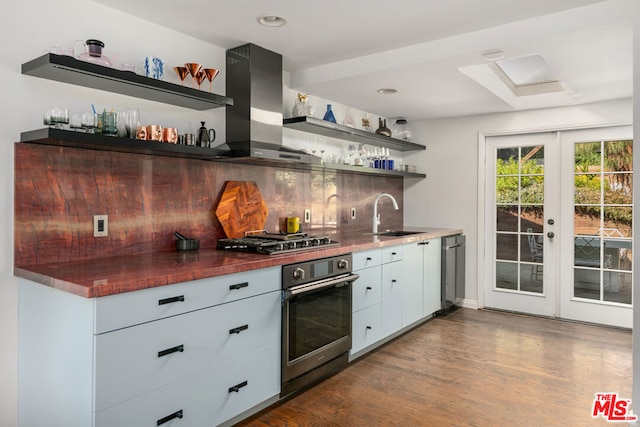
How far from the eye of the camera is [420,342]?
3787mm

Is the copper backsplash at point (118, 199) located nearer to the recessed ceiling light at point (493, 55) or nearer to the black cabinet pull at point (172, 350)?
the black cabinet pull at point (172, 350)

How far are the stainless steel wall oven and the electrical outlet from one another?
3.40ft

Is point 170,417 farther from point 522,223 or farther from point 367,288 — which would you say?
point 522,223

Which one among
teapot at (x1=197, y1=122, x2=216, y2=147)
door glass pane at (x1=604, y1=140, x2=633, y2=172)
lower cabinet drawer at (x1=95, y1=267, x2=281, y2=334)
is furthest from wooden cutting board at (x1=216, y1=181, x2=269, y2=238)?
door glass pane at (x1=604, y1=140, x2=633, y2=172)

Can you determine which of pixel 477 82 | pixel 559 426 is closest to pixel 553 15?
pixel 477 82

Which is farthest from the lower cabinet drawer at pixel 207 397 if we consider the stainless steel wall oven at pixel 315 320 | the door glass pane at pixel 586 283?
the door glass pane at pixel 586 283

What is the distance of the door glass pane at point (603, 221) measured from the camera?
165 inches

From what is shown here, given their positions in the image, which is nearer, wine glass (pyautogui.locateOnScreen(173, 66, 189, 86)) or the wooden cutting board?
wine glass (pyautogui.locateOnScreen(173, 66, 189, 86))

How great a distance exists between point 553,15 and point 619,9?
328 millimetres

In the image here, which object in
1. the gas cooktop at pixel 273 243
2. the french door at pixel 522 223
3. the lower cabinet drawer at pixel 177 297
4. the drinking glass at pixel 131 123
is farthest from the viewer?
the french door at pixel 522 223

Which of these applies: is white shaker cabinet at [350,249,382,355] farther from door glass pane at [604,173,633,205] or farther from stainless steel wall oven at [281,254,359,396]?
door glass pane at [604,173,633,205]

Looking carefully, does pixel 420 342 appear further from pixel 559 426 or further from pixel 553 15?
pixel 553 15

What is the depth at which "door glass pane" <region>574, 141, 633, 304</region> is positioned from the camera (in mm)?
4199

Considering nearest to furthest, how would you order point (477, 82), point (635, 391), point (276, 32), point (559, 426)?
point (635, 391), point (559, 426), point (276, 32), point (477, 82)
